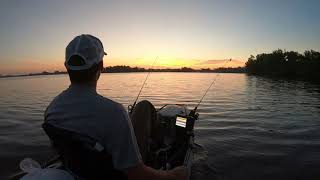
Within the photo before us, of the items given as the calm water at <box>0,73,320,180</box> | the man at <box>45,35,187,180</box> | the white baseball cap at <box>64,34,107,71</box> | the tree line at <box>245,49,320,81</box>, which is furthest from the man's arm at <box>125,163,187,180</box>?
the tree line at <box>245,49,320,81</box>

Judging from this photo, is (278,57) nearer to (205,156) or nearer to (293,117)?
(293,117)

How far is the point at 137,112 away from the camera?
18.8ft

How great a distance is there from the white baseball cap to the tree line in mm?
96438

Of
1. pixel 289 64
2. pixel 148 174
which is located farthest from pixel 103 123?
pixel 289 64

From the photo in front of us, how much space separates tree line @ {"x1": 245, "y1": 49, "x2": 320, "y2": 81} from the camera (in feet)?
324

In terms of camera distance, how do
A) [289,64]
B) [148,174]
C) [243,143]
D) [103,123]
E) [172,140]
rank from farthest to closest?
[289,64]
[243,143]
[172,140]
[148,174]
[103,123]

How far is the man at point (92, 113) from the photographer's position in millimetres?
2984

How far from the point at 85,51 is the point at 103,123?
2.36 ft

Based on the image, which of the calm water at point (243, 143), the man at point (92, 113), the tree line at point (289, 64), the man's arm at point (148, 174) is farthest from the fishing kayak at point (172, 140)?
the tree line at point (289, 64)

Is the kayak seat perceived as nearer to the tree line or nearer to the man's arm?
the man's arm

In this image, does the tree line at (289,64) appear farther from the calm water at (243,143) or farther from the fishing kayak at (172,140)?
the fishing kayak at (172,140)

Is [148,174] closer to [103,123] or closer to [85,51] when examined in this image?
[103,123]

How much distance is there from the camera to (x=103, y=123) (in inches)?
117

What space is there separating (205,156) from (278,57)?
124m
